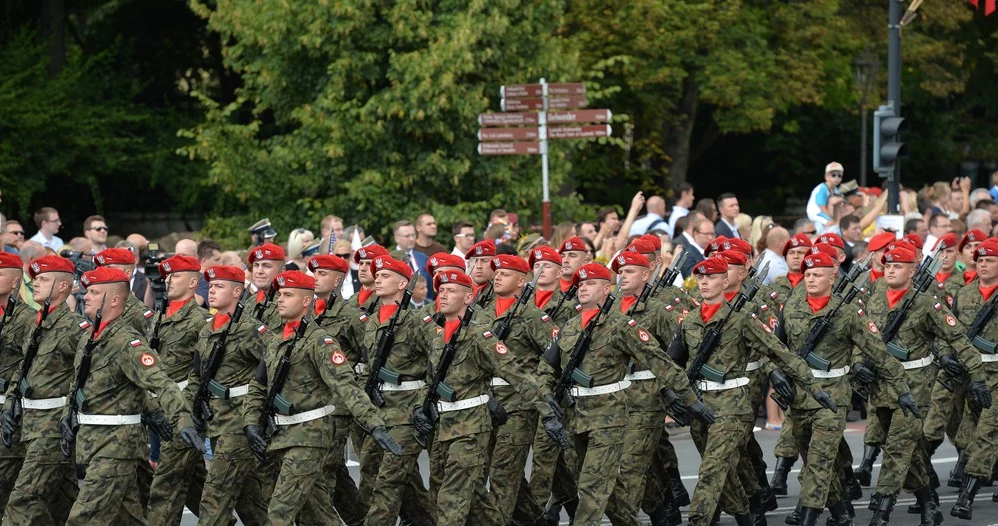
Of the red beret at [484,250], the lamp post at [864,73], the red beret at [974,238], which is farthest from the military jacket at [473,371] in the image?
the lamp post at [864,73]

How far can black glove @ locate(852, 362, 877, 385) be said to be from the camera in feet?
38.3

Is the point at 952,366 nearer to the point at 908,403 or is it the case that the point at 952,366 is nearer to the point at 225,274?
the point at 908,403

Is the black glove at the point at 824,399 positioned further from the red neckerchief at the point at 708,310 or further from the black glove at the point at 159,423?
the black glove at the point at 159,423

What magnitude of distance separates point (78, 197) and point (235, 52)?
793 cm

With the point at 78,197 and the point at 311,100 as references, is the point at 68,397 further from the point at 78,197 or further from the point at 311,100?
the point at 78,197

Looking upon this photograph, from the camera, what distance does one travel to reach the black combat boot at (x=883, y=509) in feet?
37.6

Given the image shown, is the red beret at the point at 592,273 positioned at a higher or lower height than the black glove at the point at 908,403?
higher

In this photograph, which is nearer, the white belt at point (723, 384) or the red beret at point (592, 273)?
the red beret at point (592, 273)

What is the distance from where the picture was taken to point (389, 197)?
21.5 metres

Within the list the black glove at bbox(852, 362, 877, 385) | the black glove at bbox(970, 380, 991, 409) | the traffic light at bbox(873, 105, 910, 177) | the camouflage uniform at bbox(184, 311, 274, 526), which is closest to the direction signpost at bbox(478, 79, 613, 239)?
the traffic light at bbox(873, 105, 910, 177)

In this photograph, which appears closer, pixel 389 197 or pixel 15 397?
pixel 15 397

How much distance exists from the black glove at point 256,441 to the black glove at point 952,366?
507 centimetres

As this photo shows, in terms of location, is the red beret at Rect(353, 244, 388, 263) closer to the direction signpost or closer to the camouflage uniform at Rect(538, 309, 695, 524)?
the camouflage uniform at Rect(538, 309, 695, 524)

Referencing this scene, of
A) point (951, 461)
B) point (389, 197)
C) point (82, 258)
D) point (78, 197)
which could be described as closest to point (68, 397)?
point (82, 258)
